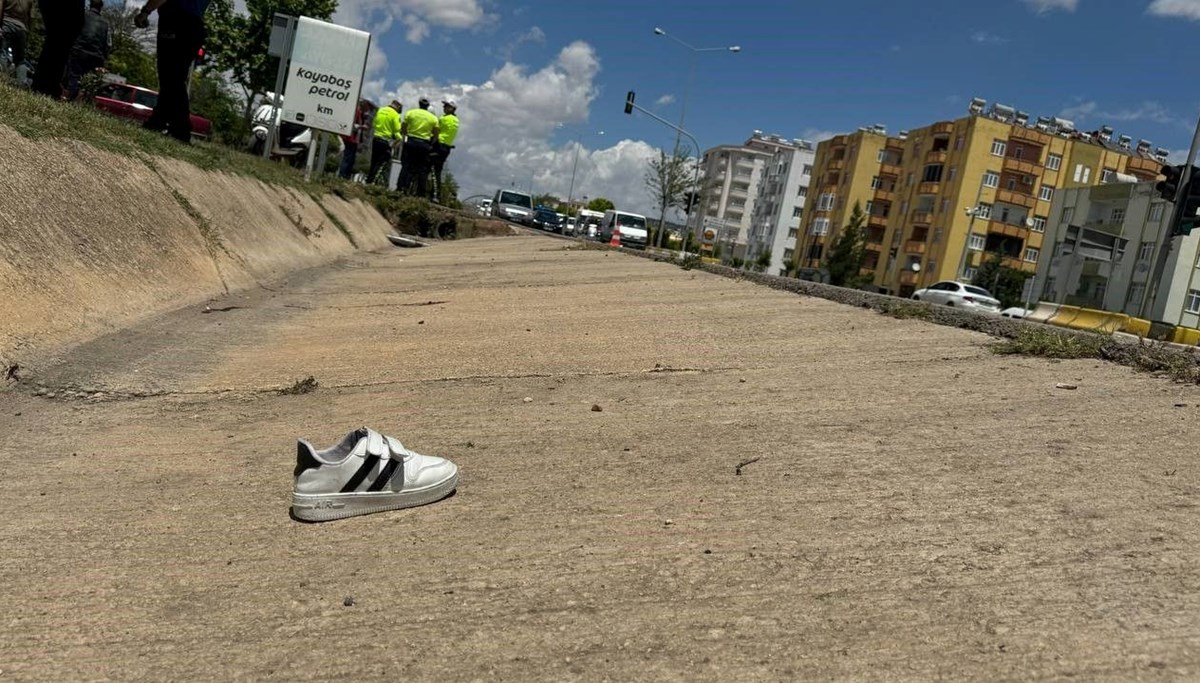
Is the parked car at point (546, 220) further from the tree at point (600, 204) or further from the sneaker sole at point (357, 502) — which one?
the tree at point (600, 204)

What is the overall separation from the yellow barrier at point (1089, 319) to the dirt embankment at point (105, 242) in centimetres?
971

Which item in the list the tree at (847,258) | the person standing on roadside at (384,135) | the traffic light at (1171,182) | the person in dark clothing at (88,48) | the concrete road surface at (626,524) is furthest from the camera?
the tree at (847,258)

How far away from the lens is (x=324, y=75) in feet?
43.5

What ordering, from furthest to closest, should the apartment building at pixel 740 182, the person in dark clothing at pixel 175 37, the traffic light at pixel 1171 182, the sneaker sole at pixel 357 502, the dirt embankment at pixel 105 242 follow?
the apartment building at pixel 740 182 < the traffic light at pixel 1171 182 < the person in dark clothing at pixel 175 37 < the dirt embankment at pixel 105 242 < the sneaker sole at pixel 357 502

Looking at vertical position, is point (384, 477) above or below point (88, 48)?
below

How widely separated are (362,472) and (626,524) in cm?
82

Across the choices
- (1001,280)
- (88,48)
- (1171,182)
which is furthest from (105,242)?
(1001,280)

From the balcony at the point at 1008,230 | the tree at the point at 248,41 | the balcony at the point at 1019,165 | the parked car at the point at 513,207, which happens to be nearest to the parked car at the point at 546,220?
the parked car at the point at 513,207

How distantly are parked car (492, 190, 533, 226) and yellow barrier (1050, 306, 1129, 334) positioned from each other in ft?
92.4

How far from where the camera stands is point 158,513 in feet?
8.55

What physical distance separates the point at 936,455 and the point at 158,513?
2.45 metres

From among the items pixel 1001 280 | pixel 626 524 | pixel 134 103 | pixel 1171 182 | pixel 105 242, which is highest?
pixel 1001 280

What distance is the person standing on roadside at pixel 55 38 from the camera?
682 cm

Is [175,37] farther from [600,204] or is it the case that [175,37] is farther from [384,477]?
[600,204]
